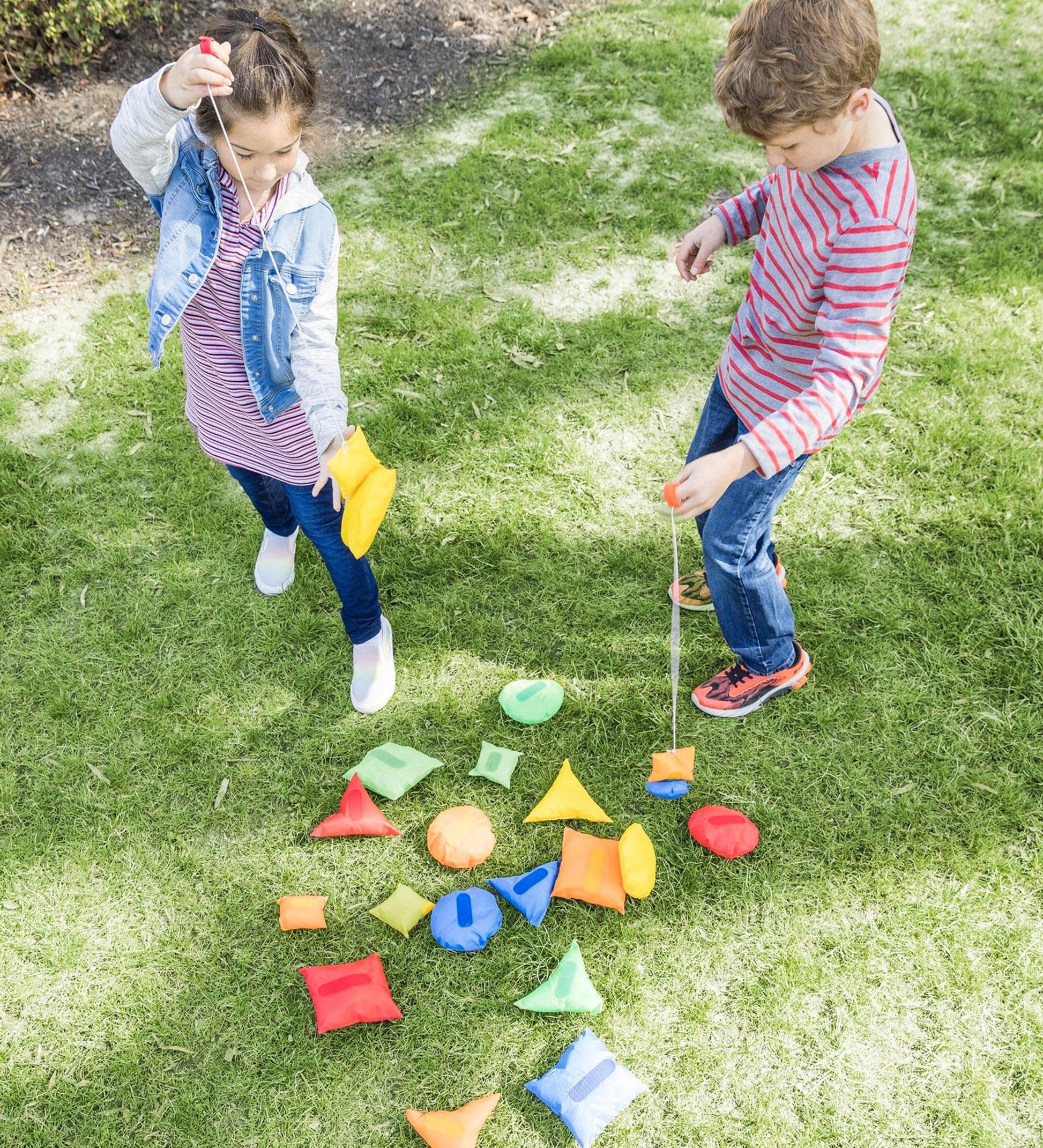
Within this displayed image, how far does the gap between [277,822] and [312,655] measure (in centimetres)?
56

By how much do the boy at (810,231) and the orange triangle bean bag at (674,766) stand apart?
2.61ft

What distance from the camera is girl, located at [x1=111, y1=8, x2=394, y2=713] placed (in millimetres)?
1883

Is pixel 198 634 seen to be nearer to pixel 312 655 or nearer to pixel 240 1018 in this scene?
pixel 312 655

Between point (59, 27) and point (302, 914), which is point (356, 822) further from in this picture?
point (59, 27)

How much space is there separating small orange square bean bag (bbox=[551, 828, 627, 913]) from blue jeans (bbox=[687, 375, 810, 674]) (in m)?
0.68

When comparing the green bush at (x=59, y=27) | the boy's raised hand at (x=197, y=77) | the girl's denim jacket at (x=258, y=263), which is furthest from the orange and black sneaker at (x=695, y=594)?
the green bush at (x=59, y=27)

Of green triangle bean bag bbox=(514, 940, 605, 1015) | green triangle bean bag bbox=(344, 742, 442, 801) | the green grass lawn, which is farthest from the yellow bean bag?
green triangle bean bag bbox=(514, 940, 605, 1015)

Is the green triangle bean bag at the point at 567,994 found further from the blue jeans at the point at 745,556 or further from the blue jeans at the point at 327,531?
the blue jeans at the point at 327,531

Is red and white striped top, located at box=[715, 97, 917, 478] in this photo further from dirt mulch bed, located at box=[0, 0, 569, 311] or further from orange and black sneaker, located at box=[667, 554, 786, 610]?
dirt mulch bed, located at box=[0, 0, 569, 311]

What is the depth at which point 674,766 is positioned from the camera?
2.58 metres

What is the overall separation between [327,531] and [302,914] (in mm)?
969

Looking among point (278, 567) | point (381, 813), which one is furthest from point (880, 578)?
point (278, 567)

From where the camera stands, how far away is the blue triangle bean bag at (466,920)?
2.28m

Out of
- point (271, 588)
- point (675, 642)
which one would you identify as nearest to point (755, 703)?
point (675, 642)
